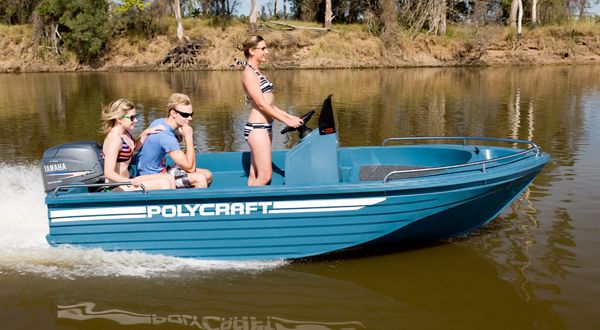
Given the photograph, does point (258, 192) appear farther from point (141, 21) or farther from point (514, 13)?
point (514, 13)

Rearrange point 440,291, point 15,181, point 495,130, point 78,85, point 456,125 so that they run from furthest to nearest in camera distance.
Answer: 1. point 78,85
2. point 456,125
3. point 495,130
4. point 15,181
5. point 440,291

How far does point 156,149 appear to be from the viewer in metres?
5.38

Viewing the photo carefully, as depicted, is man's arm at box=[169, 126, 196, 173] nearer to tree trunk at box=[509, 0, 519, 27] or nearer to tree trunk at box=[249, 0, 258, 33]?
tree trunk at box=[249, 0, 258, 33]

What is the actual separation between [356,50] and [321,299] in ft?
111

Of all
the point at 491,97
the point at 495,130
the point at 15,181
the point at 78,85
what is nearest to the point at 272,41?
the point at 78,85

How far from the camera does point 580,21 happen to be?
3966 centimetres

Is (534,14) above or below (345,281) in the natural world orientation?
above

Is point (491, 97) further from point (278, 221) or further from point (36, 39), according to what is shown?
point (36, 39)

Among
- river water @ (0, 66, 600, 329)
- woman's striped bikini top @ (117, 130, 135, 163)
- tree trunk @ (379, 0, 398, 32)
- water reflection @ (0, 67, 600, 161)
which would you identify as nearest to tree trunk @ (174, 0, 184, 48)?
water reflection @ (0, 67, 600, 161)

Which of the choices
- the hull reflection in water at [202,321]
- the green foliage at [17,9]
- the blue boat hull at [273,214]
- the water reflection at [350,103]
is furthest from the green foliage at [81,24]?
the hull reflection in water at [202,321]

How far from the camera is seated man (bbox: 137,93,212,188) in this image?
17.3ft

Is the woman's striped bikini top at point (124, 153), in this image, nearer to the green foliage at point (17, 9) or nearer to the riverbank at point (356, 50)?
the riverbank at point (356, 50)

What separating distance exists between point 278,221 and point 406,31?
35557 mm

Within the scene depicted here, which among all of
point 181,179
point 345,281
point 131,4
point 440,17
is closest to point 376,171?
point 345,281
